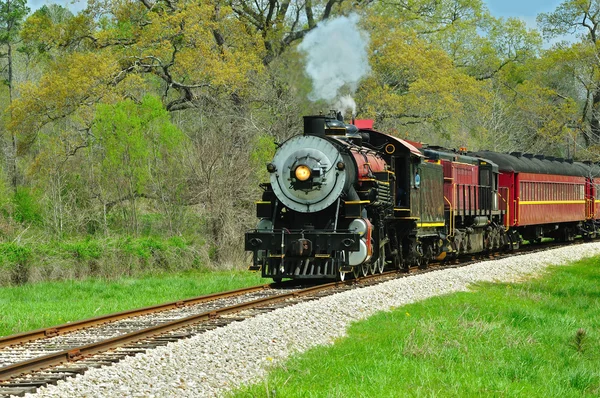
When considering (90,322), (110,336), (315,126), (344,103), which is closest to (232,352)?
(110,336)

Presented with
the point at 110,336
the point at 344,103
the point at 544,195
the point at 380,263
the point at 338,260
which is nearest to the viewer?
the point at 110,336

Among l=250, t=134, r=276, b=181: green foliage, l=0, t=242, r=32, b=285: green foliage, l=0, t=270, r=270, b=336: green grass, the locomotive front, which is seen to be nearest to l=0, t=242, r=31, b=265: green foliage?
l=0, t=242, r=32, b=285: green foliage

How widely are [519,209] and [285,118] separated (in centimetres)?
1044

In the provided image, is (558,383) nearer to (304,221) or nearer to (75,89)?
(304,221)

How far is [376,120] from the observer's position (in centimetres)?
4000

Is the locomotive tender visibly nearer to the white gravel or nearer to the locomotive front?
the locomotive front

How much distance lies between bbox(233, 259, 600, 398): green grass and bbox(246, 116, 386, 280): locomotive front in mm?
2727

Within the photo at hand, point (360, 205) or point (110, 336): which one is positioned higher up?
point (360, 205)

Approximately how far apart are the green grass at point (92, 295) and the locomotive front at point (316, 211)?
2348mm

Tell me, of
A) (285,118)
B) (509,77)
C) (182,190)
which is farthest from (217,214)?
(509,77)

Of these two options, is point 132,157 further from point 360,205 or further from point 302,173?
point 360,205

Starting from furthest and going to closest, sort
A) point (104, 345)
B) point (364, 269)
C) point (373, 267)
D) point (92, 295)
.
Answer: point (373, 267)
point (364, 269)
point (92, 295)
point (104, 345)

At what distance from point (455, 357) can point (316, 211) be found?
28.0 ft

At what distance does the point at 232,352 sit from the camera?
1061 centimetres
